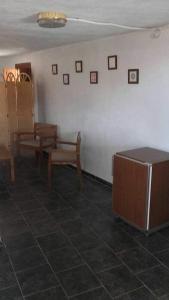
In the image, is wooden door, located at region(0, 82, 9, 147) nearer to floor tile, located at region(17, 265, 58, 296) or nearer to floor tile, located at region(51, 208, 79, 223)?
floor tile, located at region(51, 208, 79, 223)

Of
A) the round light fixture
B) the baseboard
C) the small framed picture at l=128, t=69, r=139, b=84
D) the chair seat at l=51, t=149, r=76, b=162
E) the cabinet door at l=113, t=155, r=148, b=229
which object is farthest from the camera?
the baseboard

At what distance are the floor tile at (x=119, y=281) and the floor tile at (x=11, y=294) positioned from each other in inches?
23.4

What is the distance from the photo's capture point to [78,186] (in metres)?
4.06

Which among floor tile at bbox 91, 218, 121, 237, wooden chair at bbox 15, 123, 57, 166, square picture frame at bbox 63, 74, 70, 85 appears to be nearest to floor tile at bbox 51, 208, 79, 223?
floor tile at bbox 91, 218, 121, 237

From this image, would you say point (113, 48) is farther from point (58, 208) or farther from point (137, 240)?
point (137, 240)

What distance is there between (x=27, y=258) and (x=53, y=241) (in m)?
0.32

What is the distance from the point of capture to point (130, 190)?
9.27ft

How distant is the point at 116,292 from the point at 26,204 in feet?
5.65

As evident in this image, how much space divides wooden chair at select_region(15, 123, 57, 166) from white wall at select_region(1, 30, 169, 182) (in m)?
0.23

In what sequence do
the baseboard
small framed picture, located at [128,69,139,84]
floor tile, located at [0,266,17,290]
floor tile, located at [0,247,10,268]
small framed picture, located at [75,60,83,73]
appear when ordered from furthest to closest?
small framed picture, located at [75,60,83,73], the baseboard, small framed picture, located at [128,69,139,84], floor tile, located at [0,247,10,268], floor tile, located at [0,266,17,290]

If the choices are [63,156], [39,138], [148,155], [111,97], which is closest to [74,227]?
[148,155]

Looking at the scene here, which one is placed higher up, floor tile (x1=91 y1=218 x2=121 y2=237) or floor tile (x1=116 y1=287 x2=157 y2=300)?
floor tile (x1=91 y1=218 x2=121 y2=237)

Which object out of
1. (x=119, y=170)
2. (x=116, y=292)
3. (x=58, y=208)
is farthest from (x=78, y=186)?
(x=116, y=292)

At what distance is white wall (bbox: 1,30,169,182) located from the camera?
3.03m
